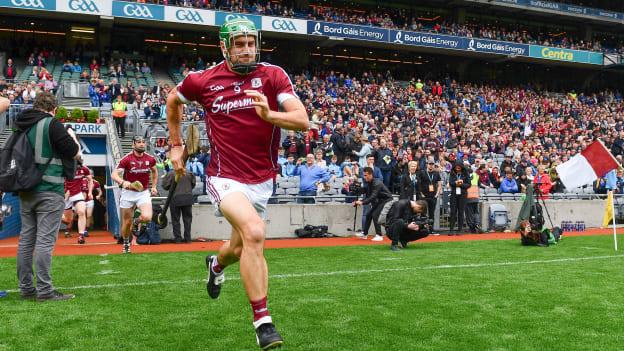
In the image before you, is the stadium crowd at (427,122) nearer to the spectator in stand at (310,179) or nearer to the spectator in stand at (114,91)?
the spectator in stand at (114,91)

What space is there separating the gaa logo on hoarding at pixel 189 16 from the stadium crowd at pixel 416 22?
0.55m

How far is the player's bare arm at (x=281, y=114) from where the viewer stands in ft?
13.6

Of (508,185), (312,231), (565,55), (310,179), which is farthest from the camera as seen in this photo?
(565,55)

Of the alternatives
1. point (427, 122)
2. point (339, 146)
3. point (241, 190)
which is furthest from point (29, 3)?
point (241, 190)

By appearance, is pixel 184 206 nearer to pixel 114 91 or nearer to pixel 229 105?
pixel 229 105

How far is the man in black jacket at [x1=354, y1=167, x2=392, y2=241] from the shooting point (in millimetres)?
14625

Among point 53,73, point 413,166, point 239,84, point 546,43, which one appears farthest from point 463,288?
point 546,43

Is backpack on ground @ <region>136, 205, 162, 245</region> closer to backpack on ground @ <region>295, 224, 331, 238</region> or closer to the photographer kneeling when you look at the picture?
backpack on ground @ <region>295, 224, 331, 238</region>

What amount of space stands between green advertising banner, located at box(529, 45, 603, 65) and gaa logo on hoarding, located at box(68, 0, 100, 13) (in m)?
29.2

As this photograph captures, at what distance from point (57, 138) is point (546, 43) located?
43.8 m

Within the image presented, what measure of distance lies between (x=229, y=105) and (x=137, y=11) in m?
28.0

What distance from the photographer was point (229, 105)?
4.70m

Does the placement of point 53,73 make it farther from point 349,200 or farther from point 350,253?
point 350,253

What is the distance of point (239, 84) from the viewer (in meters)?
4.71
